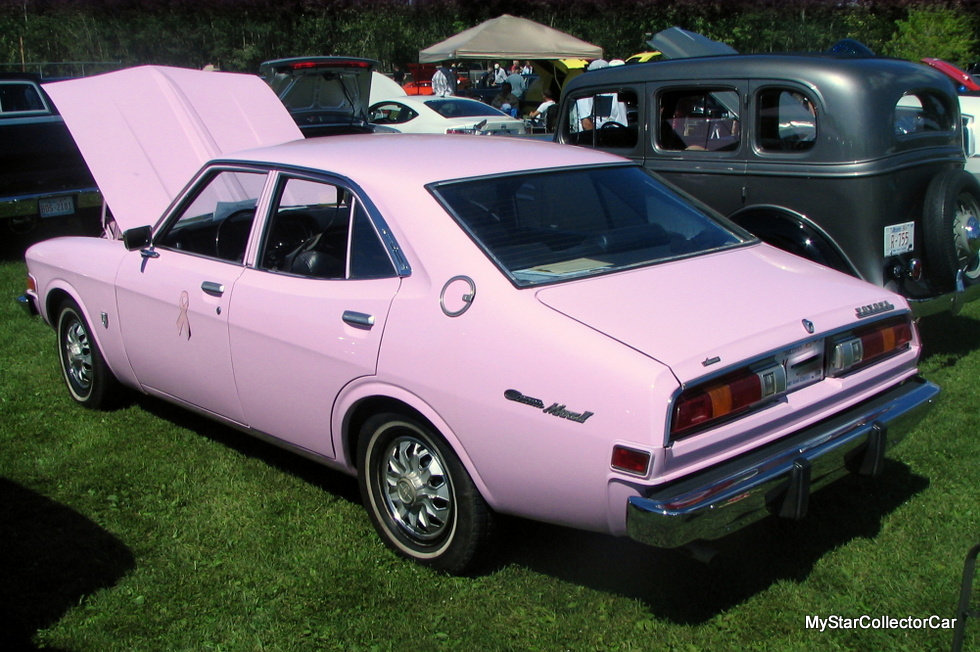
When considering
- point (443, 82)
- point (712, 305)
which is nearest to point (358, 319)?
point (712, 305)

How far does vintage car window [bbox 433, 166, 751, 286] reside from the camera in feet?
11.9

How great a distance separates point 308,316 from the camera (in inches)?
153

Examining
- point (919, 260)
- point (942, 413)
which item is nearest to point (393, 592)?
point (942, 413)

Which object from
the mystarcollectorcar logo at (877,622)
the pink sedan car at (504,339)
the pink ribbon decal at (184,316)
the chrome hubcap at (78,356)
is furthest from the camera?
the chrome hubcap at (78,356)

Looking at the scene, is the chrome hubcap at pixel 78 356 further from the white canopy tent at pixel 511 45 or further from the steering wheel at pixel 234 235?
the white canopy tent at pixel 511 45

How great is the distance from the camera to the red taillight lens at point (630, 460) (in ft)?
9.61

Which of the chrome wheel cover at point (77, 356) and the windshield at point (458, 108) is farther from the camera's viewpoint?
the windshield at point (458, 108)

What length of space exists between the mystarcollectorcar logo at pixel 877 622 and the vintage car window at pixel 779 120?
11.5 ft

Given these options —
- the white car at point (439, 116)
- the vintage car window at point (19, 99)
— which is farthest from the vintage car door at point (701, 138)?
the white car at point (439, 116)

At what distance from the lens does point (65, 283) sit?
540 cm

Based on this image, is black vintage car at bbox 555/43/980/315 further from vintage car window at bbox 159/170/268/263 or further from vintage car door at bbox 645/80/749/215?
vintage car window at bbox 159/170/268/263

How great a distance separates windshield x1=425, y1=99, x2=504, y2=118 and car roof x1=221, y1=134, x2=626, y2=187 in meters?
13.2

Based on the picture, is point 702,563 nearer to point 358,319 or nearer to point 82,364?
→ point 358,319

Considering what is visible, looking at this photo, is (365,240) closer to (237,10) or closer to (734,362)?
(734,362)
